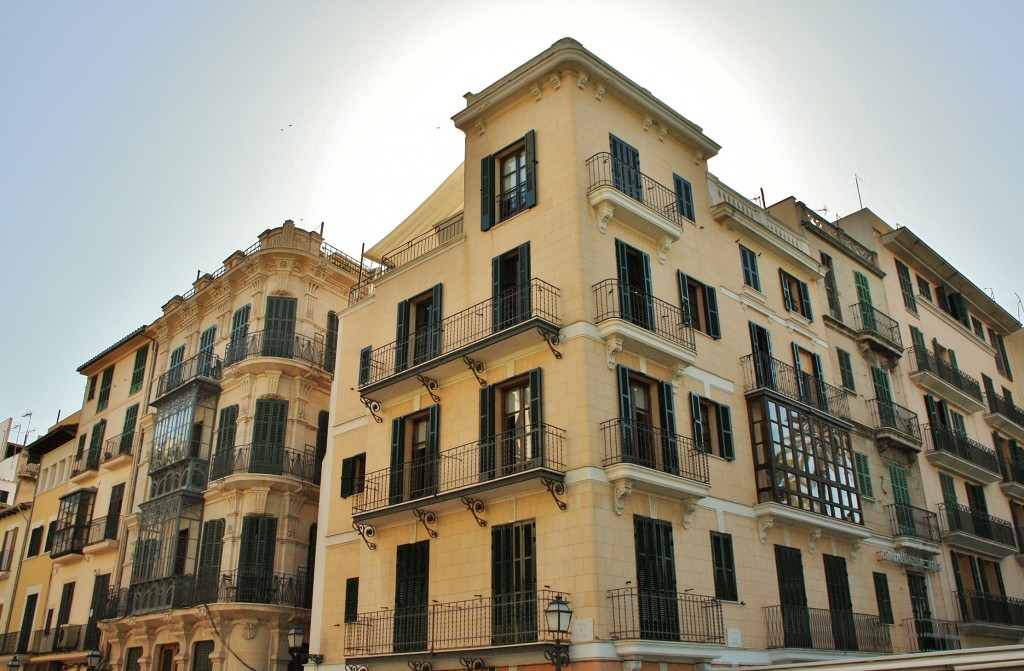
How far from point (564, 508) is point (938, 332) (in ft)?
79.8

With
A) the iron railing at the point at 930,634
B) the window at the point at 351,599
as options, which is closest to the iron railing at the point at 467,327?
the window at the point at 351,599

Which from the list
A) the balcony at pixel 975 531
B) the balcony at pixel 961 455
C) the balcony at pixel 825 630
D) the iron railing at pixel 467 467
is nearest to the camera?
the iron railing at pixel 467 467

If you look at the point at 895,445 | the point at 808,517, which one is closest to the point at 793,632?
the point at 808,517

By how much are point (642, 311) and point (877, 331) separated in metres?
13.7

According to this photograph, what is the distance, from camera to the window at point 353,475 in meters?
25.1

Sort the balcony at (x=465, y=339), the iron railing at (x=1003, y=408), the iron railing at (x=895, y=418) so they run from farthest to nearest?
the iron railing at (x=1003, y=408)
the iron railing at (x=895, y=418)
the balcony at (x=465, y=339)

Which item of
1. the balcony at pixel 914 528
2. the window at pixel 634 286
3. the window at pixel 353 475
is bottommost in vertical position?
A: the balcony at pixel 914 528

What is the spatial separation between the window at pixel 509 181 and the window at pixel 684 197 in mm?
4719

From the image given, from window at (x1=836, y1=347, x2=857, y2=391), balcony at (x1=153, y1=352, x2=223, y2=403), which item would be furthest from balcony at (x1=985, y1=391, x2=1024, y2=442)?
balcony at (x1=153, y1=352, x2=223, y2=403)

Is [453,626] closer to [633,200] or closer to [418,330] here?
[418,330]

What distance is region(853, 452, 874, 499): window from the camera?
27.2 m

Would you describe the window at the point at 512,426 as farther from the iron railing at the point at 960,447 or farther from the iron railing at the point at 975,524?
the iron railing at the point at 960,447

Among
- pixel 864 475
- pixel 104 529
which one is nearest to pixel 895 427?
pixel 864 475

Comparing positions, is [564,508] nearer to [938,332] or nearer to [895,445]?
[895,445]
